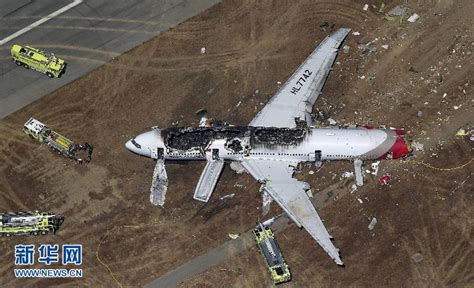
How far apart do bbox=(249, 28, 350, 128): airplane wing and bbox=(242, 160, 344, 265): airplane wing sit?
570 centimetres

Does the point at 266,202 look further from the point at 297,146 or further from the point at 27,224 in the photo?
the point at 27,224

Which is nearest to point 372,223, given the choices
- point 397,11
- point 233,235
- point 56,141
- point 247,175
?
point 247,175

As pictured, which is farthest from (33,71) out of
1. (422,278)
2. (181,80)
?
(422,278)

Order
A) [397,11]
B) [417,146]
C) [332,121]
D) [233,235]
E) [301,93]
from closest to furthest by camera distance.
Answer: [233,235] < [417,146] < [301,93] < [332,121] < [397,11]

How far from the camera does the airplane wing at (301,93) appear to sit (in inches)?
2911

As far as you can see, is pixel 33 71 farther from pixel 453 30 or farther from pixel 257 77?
pixel 453 30

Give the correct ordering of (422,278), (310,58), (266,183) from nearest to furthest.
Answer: (422,278) < (266,183) < (310,58)

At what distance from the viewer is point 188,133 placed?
71438mm

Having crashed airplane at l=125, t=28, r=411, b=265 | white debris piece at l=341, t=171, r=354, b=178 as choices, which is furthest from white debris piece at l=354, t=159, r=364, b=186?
white debris piece at l=341, t=171, r=354, b=178

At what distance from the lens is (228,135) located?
70.5 m

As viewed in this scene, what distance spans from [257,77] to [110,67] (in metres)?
Result: 19.9

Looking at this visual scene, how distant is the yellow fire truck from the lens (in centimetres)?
8031

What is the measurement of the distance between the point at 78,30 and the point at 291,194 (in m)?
39.3

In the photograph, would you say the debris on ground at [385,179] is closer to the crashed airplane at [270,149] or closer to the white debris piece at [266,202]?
the crashed airplane at [270,149]
